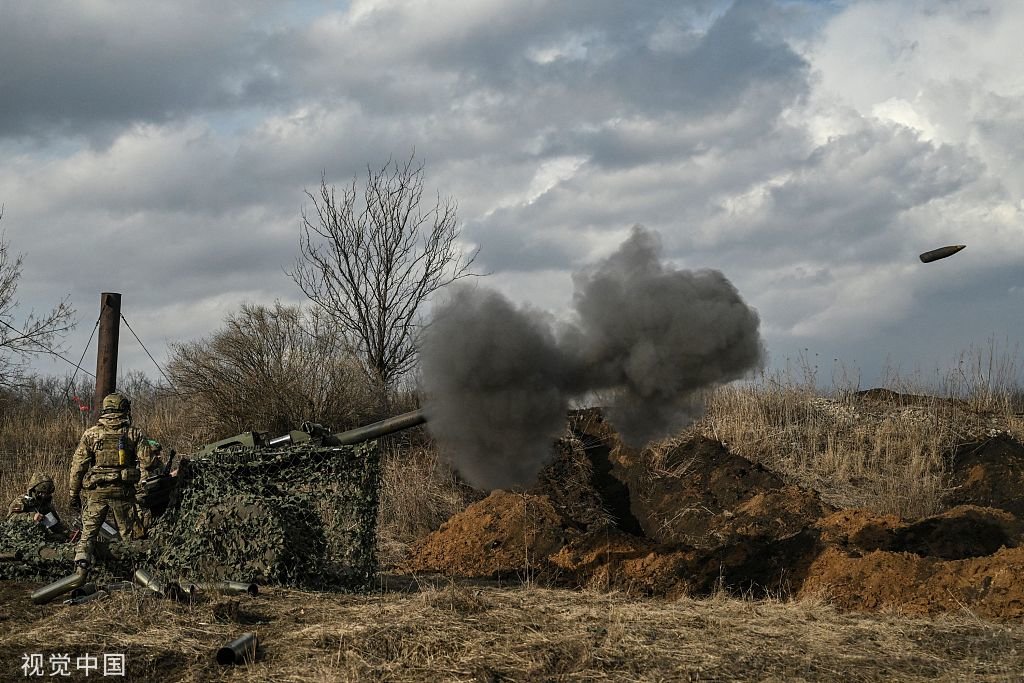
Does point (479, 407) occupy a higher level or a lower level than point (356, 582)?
higher

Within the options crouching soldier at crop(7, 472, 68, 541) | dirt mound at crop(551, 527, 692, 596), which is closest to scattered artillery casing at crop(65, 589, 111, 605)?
crouching soldier at crop(7, 472, 68, 541)

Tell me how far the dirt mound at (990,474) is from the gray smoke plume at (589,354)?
8161 millimetres

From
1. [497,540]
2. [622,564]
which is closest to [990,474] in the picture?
[622,564]

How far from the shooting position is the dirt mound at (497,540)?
46.9 ft

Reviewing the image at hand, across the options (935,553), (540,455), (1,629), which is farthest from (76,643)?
(935,553)

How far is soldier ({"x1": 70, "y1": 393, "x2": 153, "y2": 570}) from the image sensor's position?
10609mm

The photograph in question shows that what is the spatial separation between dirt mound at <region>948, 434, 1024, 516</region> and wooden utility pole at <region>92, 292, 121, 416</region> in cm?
1436

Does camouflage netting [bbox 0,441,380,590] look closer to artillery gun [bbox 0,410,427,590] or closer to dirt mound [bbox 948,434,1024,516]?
artillery gun [bbox 0,410,427,590]

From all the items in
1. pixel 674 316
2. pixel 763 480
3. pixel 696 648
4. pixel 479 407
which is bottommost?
pixel 696 648

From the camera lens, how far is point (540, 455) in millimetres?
11148

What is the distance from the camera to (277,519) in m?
10.1

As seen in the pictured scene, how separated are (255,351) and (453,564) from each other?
24.8ft

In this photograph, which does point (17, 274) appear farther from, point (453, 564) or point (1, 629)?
point (1, 629)

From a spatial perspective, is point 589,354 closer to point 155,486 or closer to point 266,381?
point 155,486
